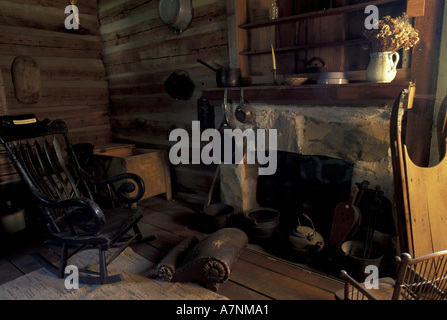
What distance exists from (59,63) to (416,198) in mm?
4002

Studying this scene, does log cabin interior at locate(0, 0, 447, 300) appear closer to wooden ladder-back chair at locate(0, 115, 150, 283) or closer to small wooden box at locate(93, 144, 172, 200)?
small wooden box at locate(93, 144, 172, 200)

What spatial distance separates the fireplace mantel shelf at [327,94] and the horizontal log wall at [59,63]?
2.31 metres

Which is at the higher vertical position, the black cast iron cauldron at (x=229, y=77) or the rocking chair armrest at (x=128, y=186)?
the black cast iron cauldron at (x=229, y=77)

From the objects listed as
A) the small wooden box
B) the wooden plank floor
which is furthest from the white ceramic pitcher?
the small wooden box

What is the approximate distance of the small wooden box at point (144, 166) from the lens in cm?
346

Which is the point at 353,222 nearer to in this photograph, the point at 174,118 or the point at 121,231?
the point at 121,231

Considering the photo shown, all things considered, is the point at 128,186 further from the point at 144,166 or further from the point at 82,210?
the point at 144,166

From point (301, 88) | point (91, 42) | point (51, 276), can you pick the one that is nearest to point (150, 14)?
point (91, 42)

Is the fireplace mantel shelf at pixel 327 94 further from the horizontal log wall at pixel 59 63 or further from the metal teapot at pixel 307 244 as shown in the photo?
the horizontal log wall at pixel 59 63

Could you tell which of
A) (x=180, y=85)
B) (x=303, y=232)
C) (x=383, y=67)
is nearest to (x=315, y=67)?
(x=383, y=67)

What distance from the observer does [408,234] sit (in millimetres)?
1773

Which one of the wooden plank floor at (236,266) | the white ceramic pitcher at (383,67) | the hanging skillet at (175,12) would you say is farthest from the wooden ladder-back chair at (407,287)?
the hanging skillet at (175,12)

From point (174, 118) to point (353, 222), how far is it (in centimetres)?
230
